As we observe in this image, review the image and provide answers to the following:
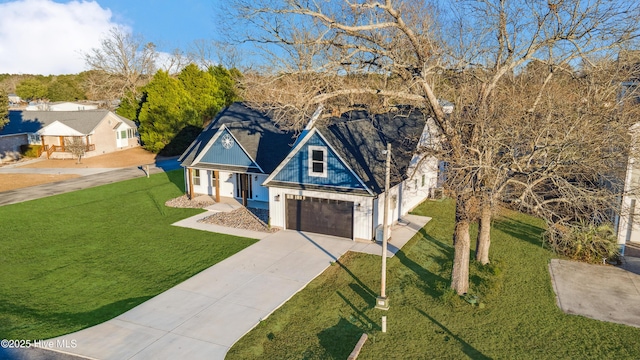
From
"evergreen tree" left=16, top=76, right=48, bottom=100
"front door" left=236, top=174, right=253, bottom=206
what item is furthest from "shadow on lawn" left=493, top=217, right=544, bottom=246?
"evergreen tree" left=16, top=76, right=48, bottom=100

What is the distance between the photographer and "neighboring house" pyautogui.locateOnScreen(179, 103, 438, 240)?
1956 cm

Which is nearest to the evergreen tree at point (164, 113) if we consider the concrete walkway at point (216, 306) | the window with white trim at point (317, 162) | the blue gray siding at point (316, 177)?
the blue gray siding at point (316, 177)

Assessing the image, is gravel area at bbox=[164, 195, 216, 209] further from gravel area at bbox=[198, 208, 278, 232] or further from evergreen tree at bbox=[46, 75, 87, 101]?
evergreen tree at bbox=[46, 75, 87, 101]

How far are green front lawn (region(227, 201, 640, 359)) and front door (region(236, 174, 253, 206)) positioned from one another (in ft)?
32.5

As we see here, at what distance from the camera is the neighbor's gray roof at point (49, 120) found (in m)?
44.3

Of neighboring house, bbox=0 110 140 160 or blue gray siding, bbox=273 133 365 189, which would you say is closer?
blue gray siding, bbox=273 133 365 189

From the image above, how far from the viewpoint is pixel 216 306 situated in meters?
13.6

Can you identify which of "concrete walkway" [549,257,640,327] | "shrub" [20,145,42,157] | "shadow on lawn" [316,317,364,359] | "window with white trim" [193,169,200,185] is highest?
"shrub" [20,145,42,157]

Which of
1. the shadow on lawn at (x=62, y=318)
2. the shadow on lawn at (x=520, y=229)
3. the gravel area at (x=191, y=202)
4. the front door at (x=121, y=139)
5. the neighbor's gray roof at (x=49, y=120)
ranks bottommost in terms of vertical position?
the shadow on lawn at (x=62, y=318)

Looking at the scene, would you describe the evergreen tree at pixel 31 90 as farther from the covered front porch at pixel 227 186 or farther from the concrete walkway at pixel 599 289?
the concrete walkway at pixel 599 289

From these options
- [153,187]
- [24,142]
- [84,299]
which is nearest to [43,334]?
[84,299]

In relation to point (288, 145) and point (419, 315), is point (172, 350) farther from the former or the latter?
point (288, 145)

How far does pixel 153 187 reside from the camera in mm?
31344

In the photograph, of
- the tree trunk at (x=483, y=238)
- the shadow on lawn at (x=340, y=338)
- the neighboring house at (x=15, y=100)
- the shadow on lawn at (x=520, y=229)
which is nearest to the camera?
the shadow on lawn at (x=340, y=338)
